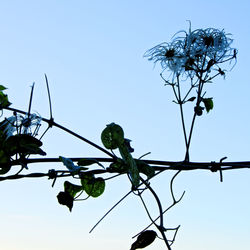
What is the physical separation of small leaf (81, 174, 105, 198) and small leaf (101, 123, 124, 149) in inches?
4.1

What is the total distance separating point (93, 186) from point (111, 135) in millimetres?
167

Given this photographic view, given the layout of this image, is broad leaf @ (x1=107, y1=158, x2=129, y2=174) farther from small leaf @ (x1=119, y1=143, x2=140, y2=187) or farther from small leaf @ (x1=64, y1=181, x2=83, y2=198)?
small leaf @ (x1=64, y1=181, x2=83, y2=198)

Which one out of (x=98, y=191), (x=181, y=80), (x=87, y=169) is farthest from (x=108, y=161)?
(x=181, y=80)

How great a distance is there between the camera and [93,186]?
4.09ft

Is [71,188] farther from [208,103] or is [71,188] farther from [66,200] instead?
[208,103]

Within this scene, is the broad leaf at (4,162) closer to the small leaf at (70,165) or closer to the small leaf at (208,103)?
the small leaf at (70,165)

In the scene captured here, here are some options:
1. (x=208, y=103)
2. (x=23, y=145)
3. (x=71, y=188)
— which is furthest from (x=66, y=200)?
(x=208, y=103)

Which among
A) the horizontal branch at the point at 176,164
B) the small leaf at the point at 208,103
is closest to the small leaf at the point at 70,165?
the horizontal branch at the point at 176,164

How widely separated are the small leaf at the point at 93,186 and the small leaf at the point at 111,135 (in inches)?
4.1

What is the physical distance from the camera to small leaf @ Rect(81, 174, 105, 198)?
1219 mm

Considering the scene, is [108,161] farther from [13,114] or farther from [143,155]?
[13,114]

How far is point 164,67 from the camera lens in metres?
1.63

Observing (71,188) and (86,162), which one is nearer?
(86,162)

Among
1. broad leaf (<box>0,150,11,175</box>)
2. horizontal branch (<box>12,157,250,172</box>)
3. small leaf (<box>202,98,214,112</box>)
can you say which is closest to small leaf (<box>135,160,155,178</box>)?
horizontal branch (<box>12,157,250,172</box>)
